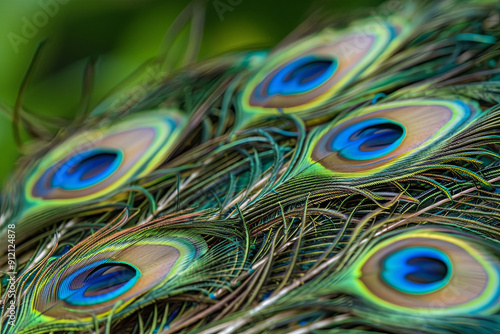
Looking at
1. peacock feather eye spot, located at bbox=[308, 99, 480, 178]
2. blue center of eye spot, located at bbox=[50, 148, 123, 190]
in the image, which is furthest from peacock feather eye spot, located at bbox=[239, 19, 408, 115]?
blue center of eye spot, located at bbox=[50, 148, 123, 190]

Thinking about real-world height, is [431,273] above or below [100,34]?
below

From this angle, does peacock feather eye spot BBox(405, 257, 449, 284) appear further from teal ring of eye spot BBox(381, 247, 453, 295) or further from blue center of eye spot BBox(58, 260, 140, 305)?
blue center of eye spot BBox(58, 260, 140, 305)

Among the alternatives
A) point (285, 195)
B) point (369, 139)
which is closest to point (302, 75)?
point (369, 139)

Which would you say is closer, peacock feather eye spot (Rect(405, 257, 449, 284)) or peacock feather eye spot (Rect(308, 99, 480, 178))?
peacock feather eye spot (Rect(405, 257, 449, 284))

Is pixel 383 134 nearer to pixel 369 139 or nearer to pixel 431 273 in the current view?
pixel 369 139

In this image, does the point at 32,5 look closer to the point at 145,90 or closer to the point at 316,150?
the point at 145,90

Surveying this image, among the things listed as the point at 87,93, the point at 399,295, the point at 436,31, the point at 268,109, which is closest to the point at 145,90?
the point at 87,93

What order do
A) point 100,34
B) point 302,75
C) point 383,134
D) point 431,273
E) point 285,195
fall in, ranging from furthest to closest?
point 100,34, point 302,75, point 383,134, point 285,195, point 431,273

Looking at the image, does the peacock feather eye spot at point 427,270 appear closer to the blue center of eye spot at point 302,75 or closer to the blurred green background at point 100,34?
the blue center of eye spot at point 302,75
